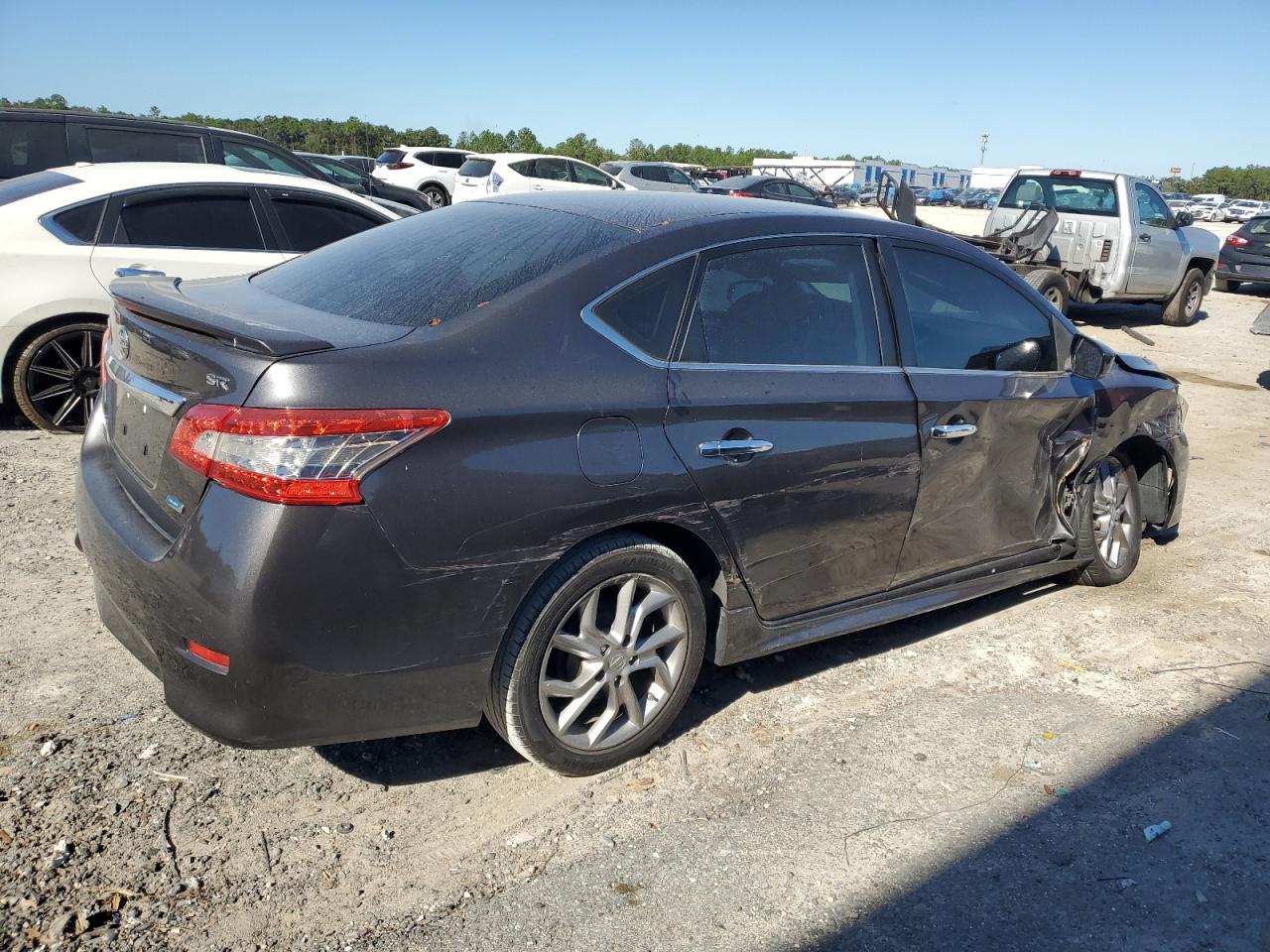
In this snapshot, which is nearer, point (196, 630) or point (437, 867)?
point (196, 630)

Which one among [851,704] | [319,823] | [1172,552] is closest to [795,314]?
[851,704]

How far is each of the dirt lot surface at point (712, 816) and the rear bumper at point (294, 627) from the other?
388mm

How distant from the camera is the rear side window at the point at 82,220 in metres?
6.14

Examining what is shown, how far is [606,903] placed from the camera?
2723 millimetres

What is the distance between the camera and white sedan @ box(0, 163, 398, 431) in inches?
237

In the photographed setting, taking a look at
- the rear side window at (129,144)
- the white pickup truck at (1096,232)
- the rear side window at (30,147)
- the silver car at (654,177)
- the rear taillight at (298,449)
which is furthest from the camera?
the silver car at (654,177)

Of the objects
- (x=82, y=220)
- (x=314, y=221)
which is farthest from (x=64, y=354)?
(x=314, y=221)

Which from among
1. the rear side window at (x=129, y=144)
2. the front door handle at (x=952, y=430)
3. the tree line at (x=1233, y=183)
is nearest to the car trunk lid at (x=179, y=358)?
the front door handle at (x=952, y=430)

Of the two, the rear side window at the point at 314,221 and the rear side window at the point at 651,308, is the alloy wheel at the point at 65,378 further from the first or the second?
the rear side window at the point at 651,308

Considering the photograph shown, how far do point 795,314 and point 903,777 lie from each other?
1.57 m

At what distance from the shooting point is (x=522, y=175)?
2308cm

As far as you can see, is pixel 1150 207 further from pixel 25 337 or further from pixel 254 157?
pixel 25 337

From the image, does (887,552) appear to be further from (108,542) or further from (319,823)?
(108,542)

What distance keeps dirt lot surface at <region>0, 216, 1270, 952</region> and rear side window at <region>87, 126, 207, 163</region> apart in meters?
5.73
